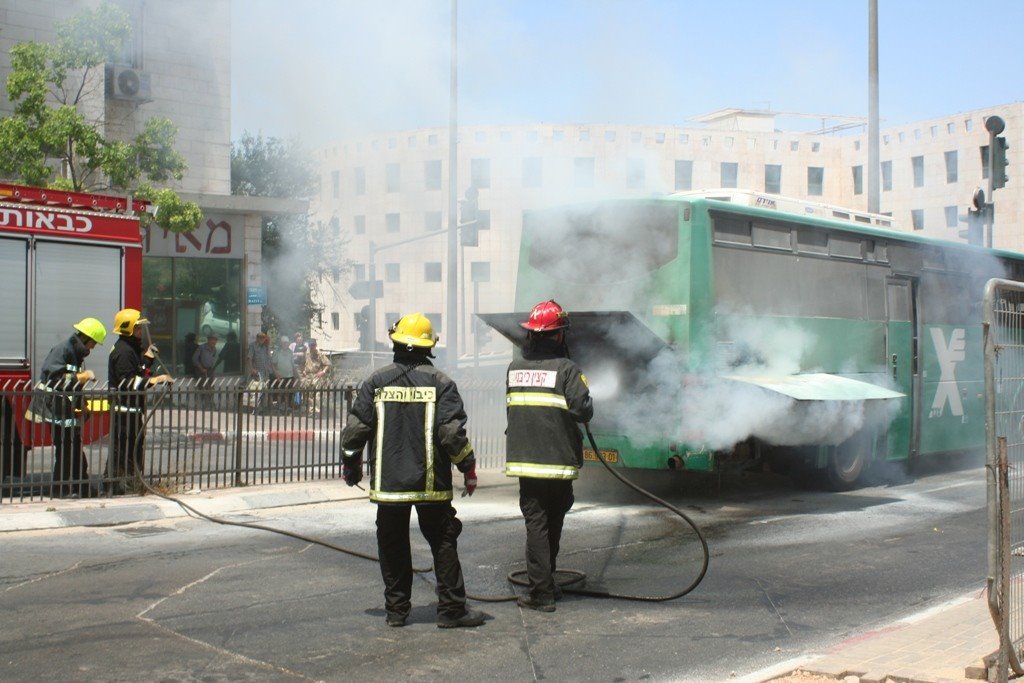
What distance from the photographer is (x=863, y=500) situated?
10898 mm

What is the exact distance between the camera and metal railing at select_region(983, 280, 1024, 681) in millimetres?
4500

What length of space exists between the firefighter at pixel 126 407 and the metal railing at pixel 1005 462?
763 cm

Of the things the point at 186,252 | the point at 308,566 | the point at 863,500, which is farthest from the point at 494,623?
the point at 186,252

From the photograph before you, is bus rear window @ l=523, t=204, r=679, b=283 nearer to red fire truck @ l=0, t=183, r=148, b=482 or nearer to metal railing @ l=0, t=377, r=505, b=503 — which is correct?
metal railing @ l=0, t=377, r=505, b=503

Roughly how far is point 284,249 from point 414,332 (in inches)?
1145

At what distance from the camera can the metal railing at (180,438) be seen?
9672 mm

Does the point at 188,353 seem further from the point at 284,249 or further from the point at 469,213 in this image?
the point at 284,249

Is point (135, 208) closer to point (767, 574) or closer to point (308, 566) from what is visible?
point (308, 566)

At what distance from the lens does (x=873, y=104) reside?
1659cm

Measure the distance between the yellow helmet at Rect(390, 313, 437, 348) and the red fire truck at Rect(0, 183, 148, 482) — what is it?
5192 millimetres

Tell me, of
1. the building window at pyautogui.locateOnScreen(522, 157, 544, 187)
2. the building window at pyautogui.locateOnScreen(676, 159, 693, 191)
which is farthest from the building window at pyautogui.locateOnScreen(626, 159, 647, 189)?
the building window at pyautogui.locateOnScreen(676, 159, 693, 191)

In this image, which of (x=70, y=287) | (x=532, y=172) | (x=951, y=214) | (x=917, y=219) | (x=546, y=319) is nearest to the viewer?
(x=546, y=319)

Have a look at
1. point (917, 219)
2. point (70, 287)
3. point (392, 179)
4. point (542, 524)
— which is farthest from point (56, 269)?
point (917, 219)

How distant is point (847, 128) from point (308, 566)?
59.0 meters
